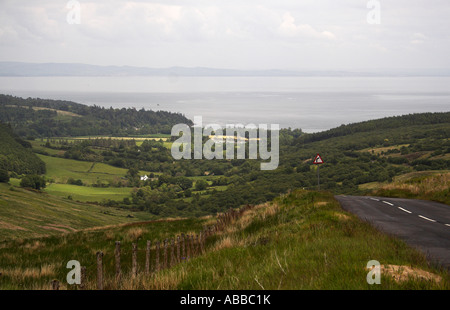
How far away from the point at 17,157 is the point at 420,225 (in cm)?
17560

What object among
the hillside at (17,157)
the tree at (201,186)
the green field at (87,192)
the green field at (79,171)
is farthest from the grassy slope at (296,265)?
the hillside at (17,157)

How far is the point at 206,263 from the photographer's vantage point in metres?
8.07

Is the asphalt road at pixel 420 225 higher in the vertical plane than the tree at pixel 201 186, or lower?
higher

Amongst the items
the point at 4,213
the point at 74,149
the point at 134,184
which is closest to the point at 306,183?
the point at 134,184

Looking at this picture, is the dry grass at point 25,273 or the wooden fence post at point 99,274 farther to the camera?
the dry grass at point 25,273

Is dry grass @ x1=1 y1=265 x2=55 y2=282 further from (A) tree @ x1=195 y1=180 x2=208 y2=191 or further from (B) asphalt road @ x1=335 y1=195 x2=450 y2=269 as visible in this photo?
(A) tree @ x1=195 y1=180 x2=208 y2=191

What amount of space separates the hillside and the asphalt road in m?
150

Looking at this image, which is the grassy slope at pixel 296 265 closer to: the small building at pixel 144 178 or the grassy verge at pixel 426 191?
the grassy verge at pixel 426 191

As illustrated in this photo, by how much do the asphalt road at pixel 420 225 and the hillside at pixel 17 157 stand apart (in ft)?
491

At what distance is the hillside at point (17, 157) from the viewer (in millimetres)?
153250

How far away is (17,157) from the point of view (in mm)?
165125

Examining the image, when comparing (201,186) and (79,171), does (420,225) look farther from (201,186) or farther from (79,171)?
(79,171)

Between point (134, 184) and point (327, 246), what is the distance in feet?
535

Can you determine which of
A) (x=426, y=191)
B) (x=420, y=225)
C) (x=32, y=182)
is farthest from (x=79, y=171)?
(x=420, y=225)
